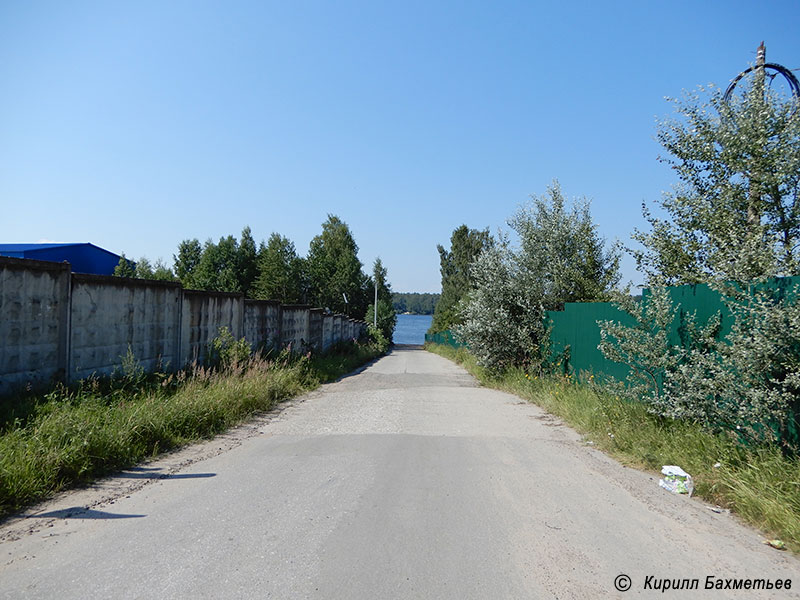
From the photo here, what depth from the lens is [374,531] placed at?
420 centimetres

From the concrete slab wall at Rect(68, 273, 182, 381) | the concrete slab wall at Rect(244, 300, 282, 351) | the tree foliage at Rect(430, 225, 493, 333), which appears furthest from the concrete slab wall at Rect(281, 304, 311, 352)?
the tree foliage at Rect(430, 225, 493, 333)

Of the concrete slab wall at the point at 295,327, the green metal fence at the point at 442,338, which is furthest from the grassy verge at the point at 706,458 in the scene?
the green metal fence at the point at 442,338

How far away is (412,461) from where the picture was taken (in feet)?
21.2

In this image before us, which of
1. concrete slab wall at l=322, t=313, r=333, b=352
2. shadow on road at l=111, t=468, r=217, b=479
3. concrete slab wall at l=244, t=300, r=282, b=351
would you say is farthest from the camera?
concrete slab wall at l=322, t=313, r=333, b=352

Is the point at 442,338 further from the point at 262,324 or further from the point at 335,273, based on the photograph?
the point at 262,324

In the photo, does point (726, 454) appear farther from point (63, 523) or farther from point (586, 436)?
point (63, 523)

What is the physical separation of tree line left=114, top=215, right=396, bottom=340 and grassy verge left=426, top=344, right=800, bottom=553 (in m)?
40.4

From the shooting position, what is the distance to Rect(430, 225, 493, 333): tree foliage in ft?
183

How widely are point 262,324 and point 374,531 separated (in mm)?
12777

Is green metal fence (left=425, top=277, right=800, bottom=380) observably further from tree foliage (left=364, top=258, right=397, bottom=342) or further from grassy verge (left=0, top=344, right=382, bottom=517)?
tree foliage (left=364, top=258, right=397, bottom=342)

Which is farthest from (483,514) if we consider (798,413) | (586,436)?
(586,436)

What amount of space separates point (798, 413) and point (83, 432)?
725 centimetres

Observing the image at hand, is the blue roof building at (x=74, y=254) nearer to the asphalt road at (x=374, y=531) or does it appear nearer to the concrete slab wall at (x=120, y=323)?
the concrete slab wall at (x=120, y=323)

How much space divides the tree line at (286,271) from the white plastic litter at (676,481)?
42392 millimetres
